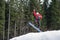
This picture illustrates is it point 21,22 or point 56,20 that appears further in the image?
point 56,20

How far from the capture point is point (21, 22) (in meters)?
24.7

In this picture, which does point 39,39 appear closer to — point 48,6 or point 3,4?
point 3,4

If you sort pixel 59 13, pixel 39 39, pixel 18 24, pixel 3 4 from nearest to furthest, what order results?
pixel 39 39, pixel 3 4, pixel 18 24, pixel 59 13

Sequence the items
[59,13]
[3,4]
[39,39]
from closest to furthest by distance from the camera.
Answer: [39,39] < [3,4] < [59,13]

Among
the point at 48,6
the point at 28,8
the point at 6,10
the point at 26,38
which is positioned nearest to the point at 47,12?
the point at 48,6

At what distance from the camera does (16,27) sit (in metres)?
24.7

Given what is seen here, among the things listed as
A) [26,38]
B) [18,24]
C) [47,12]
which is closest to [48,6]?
[47,12]

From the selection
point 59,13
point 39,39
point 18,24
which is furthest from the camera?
point 59,13

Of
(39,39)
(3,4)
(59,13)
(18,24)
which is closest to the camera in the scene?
(39,39)

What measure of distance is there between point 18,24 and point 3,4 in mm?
3338

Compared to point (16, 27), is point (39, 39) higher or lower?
higher

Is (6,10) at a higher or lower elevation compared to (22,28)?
higher

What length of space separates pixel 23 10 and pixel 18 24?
1480mm

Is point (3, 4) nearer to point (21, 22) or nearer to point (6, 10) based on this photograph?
point (6, 10)
